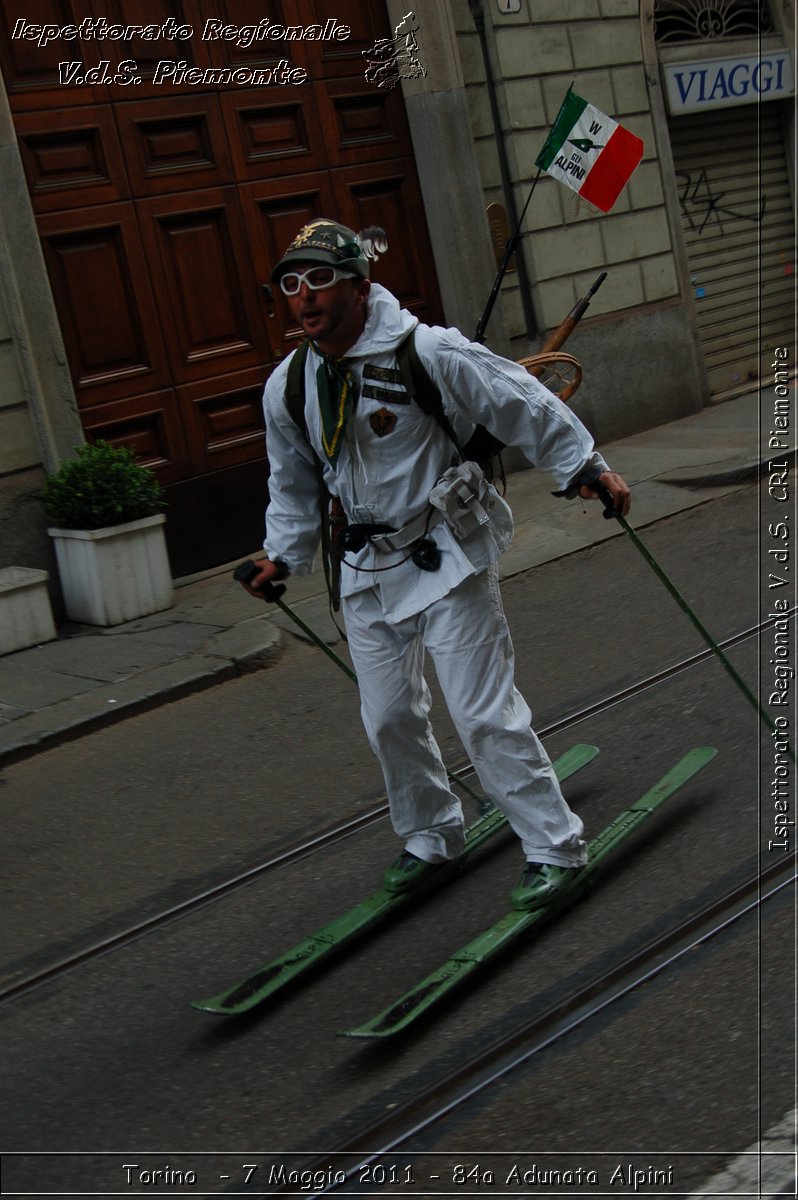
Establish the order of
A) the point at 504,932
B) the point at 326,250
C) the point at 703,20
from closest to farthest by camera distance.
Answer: the point at 326,250 → the point at 504,932 → the point at 703,20

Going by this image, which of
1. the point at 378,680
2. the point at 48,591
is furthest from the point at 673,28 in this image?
the point at 378,680

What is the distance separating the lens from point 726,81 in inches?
530

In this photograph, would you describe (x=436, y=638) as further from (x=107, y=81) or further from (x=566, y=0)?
(x=566, y=0)

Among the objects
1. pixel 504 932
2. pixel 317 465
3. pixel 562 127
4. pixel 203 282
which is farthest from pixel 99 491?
pixel 504 932

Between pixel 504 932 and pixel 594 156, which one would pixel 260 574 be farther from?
pixel 594 156

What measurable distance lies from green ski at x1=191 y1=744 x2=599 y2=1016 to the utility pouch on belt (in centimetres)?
109

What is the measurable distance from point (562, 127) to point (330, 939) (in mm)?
5638

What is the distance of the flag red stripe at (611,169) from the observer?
8359 mm

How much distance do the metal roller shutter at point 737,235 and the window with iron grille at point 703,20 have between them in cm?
71

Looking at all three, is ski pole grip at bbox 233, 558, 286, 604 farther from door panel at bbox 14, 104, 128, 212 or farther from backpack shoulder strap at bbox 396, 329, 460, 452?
door panel at bbox 14, 104, 128, 212

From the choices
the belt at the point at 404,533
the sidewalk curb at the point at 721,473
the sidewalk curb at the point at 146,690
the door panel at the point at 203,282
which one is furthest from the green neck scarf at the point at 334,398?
the sidewalk curb at the point at 721,473

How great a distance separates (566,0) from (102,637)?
7.13 meters

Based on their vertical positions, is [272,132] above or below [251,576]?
above

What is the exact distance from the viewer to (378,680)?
410 centimetres
